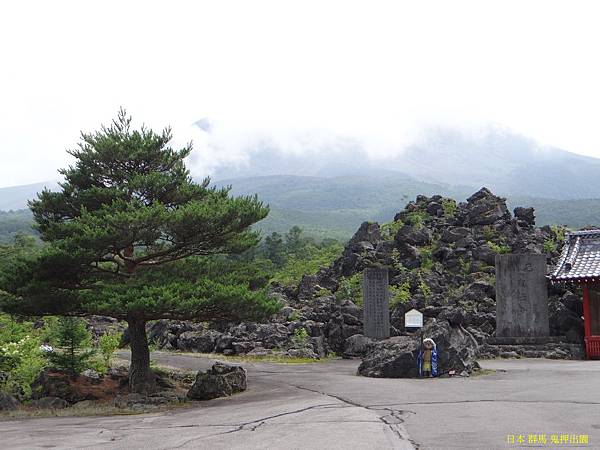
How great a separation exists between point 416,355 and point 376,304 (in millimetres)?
7108

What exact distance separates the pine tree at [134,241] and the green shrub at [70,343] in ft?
4.59

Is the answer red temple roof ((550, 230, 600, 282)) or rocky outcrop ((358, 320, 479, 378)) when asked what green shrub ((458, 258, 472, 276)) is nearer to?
red temple roof ((550, 230, 600, 282))

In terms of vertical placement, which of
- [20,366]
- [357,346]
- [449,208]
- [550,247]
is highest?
[449,208]

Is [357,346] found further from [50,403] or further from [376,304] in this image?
[50,403]

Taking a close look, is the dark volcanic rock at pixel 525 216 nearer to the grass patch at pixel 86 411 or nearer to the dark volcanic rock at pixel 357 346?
the dark volcanic rock at pixel 357 346

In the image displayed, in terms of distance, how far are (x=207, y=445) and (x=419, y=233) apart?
24435mm

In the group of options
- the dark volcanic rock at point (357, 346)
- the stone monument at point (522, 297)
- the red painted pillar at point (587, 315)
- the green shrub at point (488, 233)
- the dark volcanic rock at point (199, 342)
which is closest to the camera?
the red painted pillar at point (587, 315)

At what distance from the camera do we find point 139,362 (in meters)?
14.2

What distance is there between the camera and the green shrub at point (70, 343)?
14406mm

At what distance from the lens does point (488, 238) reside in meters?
29.1

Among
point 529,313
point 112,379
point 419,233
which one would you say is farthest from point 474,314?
point 112,379

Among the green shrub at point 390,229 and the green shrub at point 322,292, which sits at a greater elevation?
the green shrub at point 390,229

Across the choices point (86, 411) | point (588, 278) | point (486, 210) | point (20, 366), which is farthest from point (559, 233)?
point (20, 366)

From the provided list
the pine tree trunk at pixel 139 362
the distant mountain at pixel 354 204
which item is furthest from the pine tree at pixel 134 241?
the distant mountain at pixel 354 204
